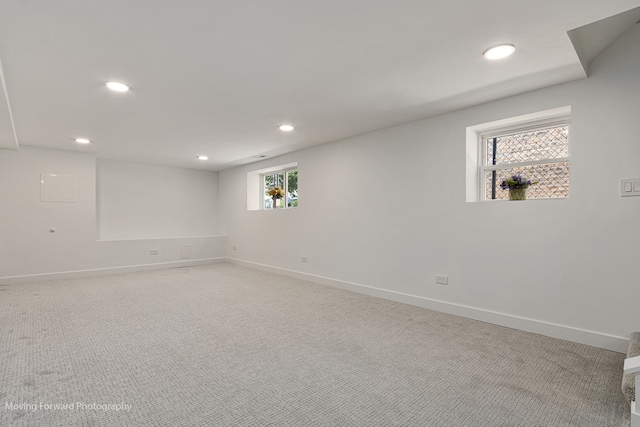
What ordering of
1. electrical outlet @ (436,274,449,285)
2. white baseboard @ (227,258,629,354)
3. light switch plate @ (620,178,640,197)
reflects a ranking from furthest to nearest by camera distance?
electrical outlet @ (436,274,449,285)
white baseboard @ (227,258,629,354)
light switch plate @ (620,178,640,197)

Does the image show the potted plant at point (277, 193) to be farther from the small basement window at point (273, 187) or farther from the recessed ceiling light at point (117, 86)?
the recessed ceiling light at point (117, 86)

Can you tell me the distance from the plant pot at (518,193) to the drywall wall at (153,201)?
644cm

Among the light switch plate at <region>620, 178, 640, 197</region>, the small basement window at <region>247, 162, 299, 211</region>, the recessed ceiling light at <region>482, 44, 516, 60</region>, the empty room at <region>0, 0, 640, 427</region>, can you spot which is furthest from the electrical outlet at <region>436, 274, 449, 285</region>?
the small basement window at <region>247, 162, 299, 211</region>

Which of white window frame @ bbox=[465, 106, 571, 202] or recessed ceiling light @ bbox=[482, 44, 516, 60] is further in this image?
white window frame @ bbox=[465, 106, 571, 202]

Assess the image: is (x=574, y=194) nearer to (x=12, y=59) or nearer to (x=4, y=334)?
(x=12, y=59)

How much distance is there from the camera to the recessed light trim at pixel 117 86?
8.72ft

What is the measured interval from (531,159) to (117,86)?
12.9 feet

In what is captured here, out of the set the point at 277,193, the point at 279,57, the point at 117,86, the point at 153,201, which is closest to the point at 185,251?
the point at 153,201

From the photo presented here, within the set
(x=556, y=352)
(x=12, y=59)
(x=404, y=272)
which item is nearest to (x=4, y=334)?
(x=12, y=59)

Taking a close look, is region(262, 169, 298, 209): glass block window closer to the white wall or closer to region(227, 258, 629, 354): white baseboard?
the white wall

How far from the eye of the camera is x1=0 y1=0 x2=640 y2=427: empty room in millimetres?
1772

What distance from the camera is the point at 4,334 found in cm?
274

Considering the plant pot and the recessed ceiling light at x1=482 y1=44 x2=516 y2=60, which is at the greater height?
the recessed ceiling light at x1=482 y1=44 x2=516 y2=60

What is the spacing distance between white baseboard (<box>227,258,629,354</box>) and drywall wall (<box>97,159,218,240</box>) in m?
4.23
